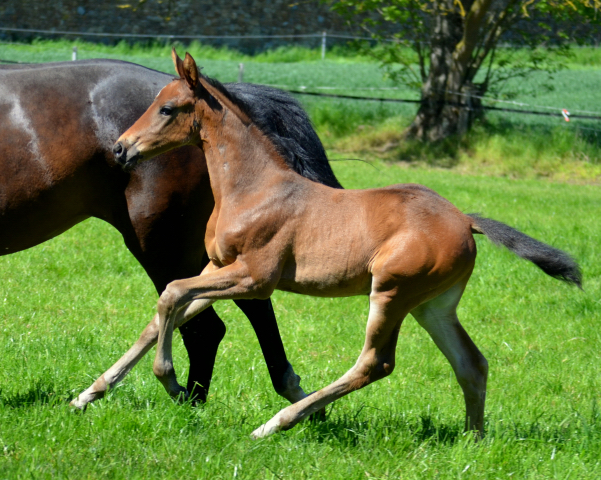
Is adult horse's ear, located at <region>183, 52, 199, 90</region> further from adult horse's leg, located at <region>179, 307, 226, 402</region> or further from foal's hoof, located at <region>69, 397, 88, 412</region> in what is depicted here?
foal's hoof, located at <region>69, 397, 88, 412</region>

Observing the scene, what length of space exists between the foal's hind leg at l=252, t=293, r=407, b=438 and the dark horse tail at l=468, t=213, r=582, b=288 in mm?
562

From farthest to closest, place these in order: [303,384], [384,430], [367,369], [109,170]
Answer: [303,384] → [109,170] → [384,430] → [367,369]

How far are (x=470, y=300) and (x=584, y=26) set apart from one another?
80.9 ft

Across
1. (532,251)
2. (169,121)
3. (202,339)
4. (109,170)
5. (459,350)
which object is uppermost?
(169,121)

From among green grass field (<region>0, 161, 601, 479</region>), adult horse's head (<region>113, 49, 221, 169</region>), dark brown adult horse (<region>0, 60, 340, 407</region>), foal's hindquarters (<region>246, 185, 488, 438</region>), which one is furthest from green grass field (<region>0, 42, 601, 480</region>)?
adult horse's head (<region>113, 49, 221, 169</region>)

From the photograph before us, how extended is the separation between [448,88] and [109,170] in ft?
42.7

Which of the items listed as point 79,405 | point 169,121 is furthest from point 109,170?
point 79,405

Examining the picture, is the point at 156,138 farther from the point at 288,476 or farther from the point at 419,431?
the point at 419,431

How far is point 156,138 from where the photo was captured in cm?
326

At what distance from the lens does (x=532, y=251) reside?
10.7 ft

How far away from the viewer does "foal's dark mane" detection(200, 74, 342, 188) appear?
3416 mm

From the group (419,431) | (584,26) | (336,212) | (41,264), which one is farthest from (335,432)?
(584,26)

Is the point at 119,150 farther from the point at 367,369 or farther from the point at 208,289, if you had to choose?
the point at 367,369

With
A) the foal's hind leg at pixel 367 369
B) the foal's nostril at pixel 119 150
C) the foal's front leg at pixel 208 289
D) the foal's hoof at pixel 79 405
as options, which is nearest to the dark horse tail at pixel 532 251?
the foal's hind leg at pixel 367 369
